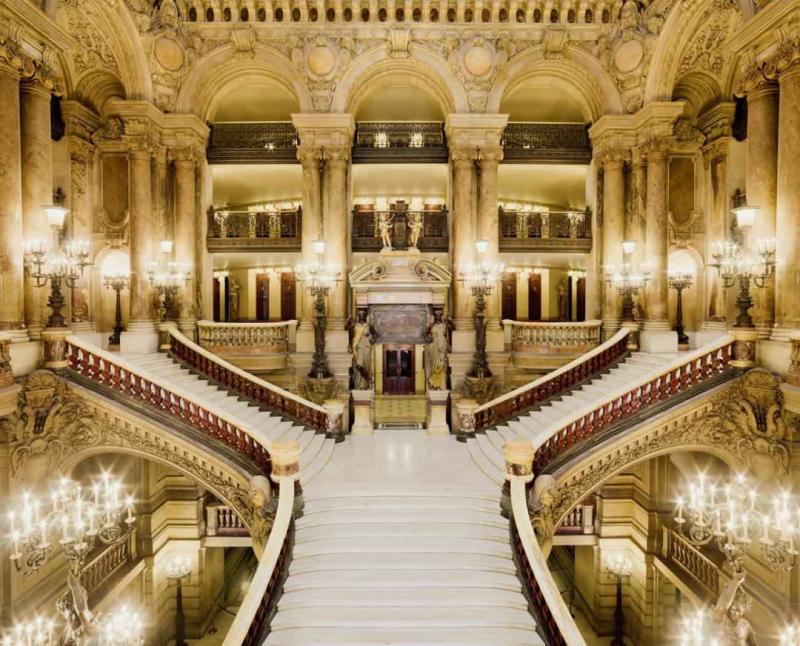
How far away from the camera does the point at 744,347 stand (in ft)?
30.5

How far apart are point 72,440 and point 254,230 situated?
798 centimetres

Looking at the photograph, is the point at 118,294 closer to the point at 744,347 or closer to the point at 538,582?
the point at 538,582

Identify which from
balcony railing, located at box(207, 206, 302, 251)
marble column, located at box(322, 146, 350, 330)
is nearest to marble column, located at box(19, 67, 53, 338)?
balcony railing, located at box(207, 206, 302, 251)

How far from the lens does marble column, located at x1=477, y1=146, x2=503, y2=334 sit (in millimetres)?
14336

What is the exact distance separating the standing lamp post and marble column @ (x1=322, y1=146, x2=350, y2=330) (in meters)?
7.26

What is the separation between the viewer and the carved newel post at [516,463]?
25.4ft

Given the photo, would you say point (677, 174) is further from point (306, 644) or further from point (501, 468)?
point (306, 644)

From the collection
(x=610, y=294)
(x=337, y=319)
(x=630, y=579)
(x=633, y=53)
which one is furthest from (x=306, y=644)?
(x=633, y=53)

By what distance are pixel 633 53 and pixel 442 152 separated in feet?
18.9

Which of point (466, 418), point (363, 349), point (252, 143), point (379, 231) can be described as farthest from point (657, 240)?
point (252, 143)

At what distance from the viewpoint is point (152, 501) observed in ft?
41.2

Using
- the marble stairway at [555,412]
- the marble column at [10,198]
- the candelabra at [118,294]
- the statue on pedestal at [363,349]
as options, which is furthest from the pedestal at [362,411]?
the candelabra at [118,294]

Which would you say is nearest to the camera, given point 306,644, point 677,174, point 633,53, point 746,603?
point 746,603

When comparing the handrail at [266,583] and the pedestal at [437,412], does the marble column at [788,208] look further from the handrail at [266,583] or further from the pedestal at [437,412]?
the handrail at [266,583]
